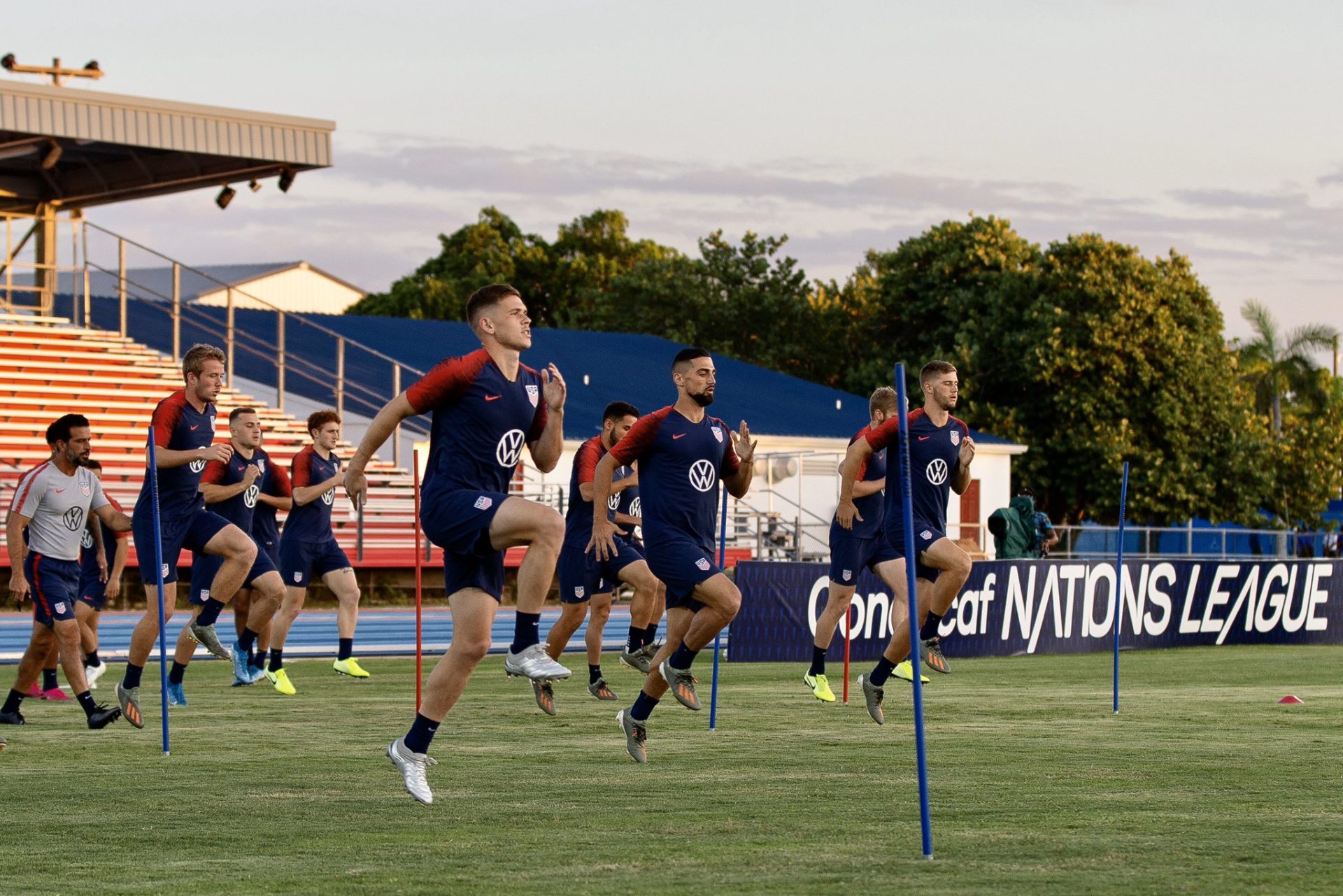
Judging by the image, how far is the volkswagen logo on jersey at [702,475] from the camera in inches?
385

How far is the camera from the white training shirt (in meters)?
11.2

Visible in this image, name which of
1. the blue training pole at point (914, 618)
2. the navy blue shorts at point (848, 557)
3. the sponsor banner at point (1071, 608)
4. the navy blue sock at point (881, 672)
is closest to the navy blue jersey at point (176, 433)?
the navy blue sock at point (881, 672)

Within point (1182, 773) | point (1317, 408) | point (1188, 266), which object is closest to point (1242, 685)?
point (1182, 773)

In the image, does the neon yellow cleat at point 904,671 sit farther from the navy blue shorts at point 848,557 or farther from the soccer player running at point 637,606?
the soccer player running at point 637,606

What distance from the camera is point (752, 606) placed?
60.2 feet

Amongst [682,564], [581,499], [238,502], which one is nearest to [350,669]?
[238,502]

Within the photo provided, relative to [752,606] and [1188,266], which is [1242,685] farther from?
[1188,266]

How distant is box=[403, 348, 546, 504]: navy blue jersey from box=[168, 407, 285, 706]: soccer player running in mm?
5274

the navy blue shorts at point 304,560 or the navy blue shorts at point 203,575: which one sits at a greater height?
the navy blue shorts at point 203,575

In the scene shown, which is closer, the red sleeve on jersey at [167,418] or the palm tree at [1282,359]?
the red sleeve on jersey at [167,418]

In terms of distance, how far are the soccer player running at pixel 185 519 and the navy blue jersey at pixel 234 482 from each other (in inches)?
42.9

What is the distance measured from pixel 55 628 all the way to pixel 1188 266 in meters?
45.5

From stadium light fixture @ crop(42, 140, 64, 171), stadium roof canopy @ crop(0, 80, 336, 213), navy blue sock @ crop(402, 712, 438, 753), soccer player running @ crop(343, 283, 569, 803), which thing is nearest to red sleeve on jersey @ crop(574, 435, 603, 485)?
soccer player running @ crop(343, 283, 569, 803)

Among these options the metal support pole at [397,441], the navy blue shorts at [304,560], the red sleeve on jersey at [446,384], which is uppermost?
the red sleeve on jersey at [446,384]
